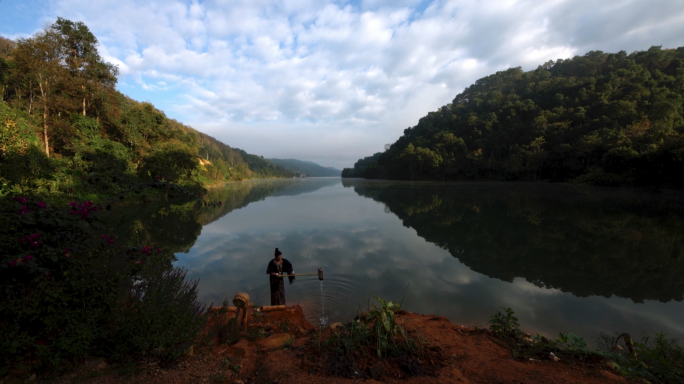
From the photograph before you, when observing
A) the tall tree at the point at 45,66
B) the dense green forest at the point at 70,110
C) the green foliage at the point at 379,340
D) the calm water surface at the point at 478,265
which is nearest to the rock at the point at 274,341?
the green foliage at the point at 379,340

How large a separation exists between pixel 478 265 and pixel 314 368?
678 cm

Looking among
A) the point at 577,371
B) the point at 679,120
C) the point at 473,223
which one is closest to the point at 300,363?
the point at 577,371

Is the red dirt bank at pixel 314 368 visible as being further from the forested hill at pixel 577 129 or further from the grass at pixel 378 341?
the forested hill at pixel 577 129

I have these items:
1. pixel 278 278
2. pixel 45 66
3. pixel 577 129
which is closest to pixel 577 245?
pixel 278 278

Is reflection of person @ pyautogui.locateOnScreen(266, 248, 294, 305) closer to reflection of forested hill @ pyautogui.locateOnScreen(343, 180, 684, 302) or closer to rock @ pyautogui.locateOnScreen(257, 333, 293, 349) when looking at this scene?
rock @ pyautogui.locateOnScreen(257, 333, 293, 349)

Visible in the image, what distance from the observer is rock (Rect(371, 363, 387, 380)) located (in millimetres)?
2658

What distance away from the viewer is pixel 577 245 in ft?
31.1

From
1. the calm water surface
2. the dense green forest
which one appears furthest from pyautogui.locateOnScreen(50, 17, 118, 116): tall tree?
the calm water surface

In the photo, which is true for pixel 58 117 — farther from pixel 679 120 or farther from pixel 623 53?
pixel 623 53

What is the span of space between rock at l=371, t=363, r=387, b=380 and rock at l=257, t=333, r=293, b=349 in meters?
1.25

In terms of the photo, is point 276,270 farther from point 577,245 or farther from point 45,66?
point 45,66

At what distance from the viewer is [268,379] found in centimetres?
255

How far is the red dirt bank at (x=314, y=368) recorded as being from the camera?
2439 mm

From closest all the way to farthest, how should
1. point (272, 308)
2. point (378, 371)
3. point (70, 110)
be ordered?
point (378, 371)
point (272, 308)
point (70, 110)
